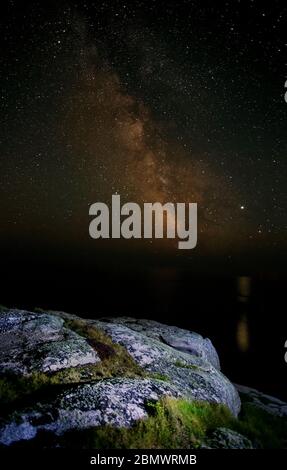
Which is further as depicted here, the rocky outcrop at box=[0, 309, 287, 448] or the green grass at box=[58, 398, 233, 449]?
the rocky outcrop at box=[0, 309, 287, 448]

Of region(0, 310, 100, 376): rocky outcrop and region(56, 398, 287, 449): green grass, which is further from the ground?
region(0, 310, 100, 376): rocky outcrop

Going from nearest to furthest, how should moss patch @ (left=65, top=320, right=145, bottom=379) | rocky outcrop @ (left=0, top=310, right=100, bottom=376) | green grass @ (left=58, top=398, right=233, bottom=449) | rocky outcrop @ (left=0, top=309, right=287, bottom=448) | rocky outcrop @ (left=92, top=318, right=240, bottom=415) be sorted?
1. green grass @ (left=58, top=398, right=233, bottom=449)
2. rocky outcrop @ (left=0, top=309, right=287, bottom=448)
3. rocky outcrop @ (left=0, top=310, right=100, bottom=376)
4. moss patch @ (left=65, top=320, right=145, bottom=379)
5. rocky outcrop @ (left=92, top=318, right=240, bottom=415)

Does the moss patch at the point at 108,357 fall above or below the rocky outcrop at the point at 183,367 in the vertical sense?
above

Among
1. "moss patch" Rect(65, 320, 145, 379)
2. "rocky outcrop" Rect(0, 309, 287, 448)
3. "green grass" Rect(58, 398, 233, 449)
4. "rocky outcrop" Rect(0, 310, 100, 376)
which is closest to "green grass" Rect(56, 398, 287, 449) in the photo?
"green grass" Rect(58, 398, 233, 449)

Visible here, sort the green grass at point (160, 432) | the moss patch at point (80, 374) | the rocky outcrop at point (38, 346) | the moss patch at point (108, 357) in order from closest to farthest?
the green grass at point (160, 432) < the moss patch at point (80, 374) < the rocky outcrop at point (38, 346) < the moss patch at point (108, 357)

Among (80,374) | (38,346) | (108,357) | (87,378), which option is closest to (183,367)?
(108,357)

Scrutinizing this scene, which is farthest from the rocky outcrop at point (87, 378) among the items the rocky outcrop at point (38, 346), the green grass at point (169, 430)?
the green grass at point (169, 430)

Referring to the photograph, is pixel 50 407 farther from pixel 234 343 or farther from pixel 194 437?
pixel 234 343

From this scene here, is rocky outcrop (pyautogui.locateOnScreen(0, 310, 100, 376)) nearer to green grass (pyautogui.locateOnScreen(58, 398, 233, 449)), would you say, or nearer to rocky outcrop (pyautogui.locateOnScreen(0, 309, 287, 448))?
rocky outcrop (pyautogui.locateOnScreen(0, 309, 287, 448))

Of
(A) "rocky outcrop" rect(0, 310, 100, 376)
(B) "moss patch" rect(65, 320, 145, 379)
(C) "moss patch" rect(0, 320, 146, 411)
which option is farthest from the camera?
(B) "moss patch" rect(65, 320, 145, 379)

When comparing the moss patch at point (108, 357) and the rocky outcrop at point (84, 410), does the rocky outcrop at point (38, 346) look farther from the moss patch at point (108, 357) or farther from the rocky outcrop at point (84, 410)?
the rocky outcrop at point (84, 410)

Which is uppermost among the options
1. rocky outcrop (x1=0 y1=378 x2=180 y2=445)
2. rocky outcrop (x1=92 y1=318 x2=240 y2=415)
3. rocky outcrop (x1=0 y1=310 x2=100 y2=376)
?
rocky outcrop (x1=0 y1=310 x2=100 y2=376)

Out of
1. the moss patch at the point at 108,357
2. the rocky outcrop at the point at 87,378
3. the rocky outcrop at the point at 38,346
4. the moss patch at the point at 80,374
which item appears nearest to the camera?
the rocky outcrop at the point at 87,378

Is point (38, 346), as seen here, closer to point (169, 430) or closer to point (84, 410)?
point (84, 410)
